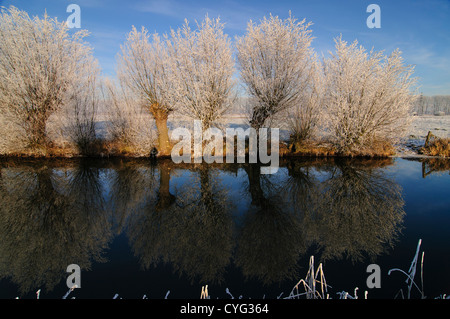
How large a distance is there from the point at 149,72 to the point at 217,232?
477 inches

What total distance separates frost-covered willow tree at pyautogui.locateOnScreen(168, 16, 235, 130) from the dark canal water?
5051mm

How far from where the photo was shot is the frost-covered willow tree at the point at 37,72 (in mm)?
14266

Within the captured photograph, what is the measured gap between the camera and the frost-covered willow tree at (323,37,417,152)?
47.1ft

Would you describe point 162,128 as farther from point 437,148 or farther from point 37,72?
point 437,148

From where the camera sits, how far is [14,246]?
19.9ft

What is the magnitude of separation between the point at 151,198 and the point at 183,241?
361cm

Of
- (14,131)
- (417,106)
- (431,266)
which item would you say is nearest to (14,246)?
(431,266)

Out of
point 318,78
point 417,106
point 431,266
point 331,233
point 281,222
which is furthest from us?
point 417,106

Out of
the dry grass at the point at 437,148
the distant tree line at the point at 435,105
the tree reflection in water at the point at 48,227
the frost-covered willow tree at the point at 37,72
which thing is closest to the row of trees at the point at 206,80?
the frost-covered willow tree at the point at 37,72

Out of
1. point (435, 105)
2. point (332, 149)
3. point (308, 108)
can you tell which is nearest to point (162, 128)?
point (308, 108)

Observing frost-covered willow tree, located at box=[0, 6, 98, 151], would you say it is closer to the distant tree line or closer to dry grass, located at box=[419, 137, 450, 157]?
dry grass, located at box=[419, 137, 450, 157]

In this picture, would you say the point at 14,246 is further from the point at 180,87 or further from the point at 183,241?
the point at 180,87

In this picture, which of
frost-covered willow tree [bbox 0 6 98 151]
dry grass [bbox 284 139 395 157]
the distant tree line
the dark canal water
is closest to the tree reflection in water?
the dark canal water

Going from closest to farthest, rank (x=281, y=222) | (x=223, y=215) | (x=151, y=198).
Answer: (x=281, y=222), (x=223, y=215), (x=151, y=198)
